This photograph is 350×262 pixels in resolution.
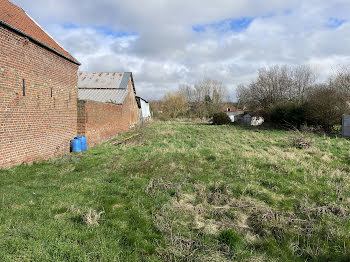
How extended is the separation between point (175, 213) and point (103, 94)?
23082 mm

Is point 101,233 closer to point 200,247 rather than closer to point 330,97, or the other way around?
point 200,247

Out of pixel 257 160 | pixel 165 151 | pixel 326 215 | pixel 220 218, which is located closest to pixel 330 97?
A: pixel 257 160

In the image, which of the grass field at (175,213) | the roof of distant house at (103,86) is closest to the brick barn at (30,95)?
the grass field at (175,213)

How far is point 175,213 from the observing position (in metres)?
4.44

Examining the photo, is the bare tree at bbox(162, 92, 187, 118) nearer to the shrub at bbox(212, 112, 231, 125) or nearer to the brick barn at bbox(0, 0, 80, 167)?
the shrub at bbox(212, 112, 231, 125)

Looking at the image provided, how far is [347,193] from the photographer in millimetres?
5465

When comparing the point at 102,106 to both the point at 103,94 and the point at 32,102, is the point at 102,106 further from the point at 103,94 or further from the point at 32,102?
the point at 103,94

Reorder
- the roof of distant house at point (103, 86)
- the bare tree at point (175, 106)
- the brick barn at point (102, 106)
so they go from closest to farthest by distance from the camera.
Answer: the brick barn at point (102, 106) < the roof of distant house at point (103, 86) < the bare tree at point (175, 106)

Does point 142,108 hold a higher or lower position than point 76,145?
higher

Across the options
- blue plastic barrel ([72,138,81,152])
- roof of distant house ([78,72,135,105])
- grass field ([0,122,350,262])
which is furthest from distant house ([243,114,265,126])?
blue plastic barrel ([72,138,81,152])

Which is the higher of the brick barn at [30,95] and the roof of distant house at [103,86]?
the roof of distant house at [103,86]

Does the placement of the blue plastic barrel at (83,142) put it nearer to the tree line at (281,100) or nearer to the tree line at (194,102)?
the tree line at (281,100)

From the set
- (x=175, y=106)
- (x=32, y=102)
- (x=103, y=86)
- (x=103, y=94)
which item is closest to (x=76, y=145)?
(x=32, y=102)

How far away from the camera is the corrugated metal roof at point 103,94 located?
24047mm
